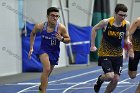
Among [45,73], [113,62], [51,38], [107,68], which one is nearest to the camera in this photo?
[107,68]

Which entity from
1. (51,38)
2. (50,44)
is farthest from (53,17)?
(50,44)

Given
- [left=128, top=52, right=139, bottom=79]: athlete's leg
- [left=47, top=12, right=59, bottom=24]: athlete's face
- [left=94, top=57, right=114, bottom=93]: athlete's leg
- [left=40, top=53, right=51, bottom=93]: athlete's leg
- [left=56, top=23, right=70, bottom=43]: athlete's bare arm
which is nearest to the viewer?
[left=94, top=57, right=114, bottom=93]: athlete's leg

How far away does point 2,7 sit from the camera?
47.3ft

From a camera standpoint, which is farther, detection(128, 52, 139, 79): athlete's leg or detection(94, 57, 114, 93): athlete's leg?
detection(128, 52, 139, 79): athlete's leg

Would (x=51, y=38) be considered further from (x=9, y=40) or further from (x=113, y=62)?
(x=9, y=40)

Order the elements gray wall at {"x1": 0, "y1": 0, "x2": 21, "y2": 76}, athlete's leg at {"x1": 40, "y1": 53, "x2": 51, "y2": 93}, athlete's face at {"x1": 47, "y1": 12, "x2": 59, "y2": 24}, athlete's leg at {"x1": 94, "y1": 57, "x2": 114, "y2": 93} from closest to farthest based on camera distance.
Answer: athlete's leg at {"x1": 94, "y1": 57, "x2": 114, "y2": 93} → athlete's leg at {"x1": 40, "y1": 53, "x2": 51, "y2": 93} → athlete's face at {"x1": 47, "y1": 12, "x2": 59, "y2": 24} → gray wall at {"x1": 0, "y1": 0, "x2": 21, "y2": 76}

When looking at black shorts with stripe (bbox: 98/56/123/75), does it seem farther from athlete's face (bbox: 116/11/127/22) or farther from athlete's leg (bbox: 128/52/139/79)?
athlete's face (bbox: 116/11/127/22)

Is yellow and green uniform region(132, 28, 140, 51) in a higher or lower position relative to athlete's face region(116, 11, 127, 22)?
Answer: lower

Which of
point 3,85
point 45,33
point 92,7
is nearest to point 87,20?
point 92,7

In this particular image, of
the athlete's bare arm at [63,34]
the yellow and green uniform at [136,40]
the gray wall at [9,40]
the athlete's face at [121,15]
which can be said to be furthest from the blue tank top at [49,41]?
the gray wall at [9,40]

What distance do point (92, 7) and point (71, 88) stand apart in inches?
409

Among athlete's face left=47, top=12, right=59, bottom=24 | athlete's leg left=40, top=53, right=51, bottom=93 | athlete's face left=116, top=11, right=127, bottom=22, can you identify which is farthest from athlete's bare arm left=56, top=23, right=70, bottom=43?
athlete's face left=116, top=11, right=127, bottom=22


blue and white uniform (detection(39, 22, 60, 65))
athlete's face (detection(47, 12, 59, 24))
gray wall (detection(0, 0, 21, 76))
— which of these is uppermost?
athlete's face (detection(47, 12, 59, 24))

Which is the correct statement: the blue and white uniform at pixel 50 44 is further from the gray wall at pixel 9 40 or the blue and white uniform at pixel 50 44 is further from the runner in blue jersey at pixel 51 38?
the gray wall at pixel 9 40
